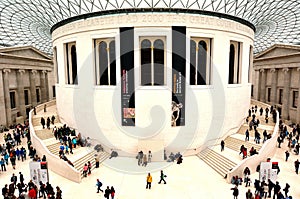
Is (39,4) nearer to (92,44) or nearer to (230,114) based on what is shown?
(92,44)

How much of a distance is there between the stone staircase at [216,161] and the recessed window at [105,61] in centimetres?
1137

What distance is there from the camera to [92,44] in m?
19.8

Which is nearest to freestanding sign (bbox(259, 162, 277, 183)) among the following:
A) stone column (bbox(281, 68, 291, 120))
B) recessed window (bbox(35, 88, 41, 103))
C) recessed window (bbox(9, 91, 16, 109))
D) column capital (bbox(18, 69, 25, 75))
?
stone column (bbox(281, 68, 291, 120))

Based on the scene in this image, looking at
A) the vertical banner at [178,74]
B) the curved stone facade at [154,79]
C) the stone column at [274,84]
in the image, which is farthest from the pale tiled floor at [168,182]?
the stone column at [274,84]

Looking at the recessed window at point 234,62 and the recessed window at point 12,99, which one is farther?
the recessed window at point 12,99

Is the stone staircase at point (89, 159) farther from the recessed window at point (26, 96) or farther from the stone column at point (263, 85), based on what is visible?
the stone column at point (263, 85)

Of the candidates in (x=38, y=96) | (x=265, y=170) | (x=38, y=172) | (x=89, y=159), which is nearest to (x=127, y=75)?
(x=89, y=159)

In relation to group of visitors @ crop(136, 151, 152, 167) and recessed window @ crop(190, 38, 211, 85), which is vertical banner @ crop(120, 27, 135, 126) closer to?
group of visitors @ crop(136, 151, 152, 167)

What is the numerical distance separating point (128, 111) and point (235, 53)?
13.8 metres

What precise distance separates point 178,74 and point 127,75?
4754 mm

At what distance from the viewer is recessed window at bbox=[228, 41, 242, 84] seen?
22812 millimetres

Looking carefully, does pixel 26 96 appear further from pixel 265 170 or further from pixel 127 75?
pixel 265 170

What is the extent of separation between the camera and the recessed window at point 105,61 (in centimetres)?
1988

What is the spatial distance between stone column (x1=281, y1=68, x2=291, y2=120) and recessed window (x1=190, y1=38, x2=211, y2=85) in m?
19.0
